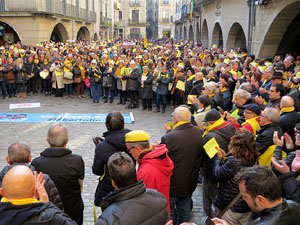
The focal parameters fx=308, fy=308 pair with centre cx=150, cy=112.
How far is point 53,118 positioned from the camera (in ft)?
35.6

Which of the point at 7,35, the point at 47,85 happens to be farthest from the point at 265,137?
the point at 7,35

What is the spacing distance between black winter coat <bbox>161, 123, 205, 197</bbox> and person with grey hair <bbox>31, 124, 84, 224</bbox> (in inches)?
48.6

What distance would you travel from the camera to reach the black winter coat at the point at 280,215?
7.57 ft

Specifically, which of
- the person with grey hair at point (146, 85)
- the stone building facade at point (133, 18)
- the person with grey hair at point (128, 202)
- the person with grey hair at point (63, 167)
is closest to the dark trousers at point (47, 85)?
the person with grey hair at point (146, 85)

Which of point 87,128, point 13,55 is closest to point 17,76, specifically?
point 13,55

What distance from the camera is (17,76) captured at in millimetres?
13289

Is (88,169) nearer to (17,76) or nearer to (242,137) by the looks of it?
(242,137)

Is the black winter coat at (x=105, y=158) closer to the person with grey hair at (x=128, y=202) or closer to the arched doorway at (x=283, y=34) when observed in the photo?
the person with grey hair at (x=128, y=202)

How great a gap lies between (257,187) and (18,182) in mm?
1888

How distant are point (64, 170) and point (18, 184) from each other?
49.0 inches

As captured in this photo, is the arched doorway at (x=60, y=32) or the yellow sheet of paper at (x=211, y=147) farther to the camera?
the arched doorway at (x=60, y=32)

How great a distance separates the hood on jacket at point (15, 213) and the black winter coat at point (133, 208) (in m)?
0.53

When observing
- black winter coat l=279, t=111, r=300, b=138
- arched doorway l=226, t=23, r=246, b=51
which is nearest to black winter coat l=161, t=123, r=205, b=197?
black winter coat l=279, t=111, r=300, b=138

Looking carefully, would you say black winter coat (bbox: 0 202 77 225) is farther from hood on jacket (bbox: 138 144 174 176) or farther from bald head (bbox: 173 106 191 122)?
bald head (bbox: 173 106 191 122)
